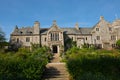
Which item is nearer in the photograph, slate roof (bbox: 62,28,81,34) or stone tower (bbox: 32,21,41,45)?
stone tower (bbox: 32,21,41,45)

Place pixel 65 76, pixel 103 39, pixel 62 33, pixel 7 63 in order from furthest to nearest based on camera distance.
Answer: pixel 103 39 < pixel 62 33 < pixel 65 76 < pixel 7 63

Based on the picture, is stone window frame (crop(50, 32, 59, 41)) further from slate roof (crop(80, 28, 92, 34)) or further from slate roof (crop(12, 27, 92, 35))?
slate roof (crop(80, 28, 92, 34))

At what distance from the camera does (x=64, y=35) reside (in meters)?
58.7

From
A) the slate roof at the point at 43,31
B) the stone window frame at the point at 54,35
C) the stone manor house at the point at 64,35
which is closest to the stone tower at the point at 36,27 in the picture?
the stone manor house at the point at 64,35

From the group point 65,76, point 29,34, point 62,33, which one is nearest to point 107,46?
point 62,33

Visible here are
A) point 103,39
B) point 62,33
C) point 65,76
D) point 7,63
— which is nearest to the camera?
point 7,63

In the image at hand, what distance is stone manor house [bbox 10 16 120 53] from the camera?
56438 millimetres

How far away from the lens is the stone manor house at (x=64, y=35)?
185ft

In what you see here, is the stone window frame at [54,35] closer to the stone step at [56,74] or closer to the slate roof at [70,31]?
the slate roof at [70,31]

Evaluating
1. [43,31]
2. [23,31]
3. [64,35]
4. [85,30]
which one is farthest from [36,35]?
[85,30]

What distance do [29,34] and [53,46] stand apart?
25.9ft

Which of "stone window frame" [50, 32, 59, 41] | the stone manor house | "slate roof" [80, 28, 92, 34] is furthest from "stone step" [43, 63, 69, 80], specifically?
"slate roof" [80, 28, 92, 34]

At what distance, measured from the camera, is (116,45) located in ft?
193

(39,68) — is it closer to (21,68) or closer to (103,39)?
(21,68)
